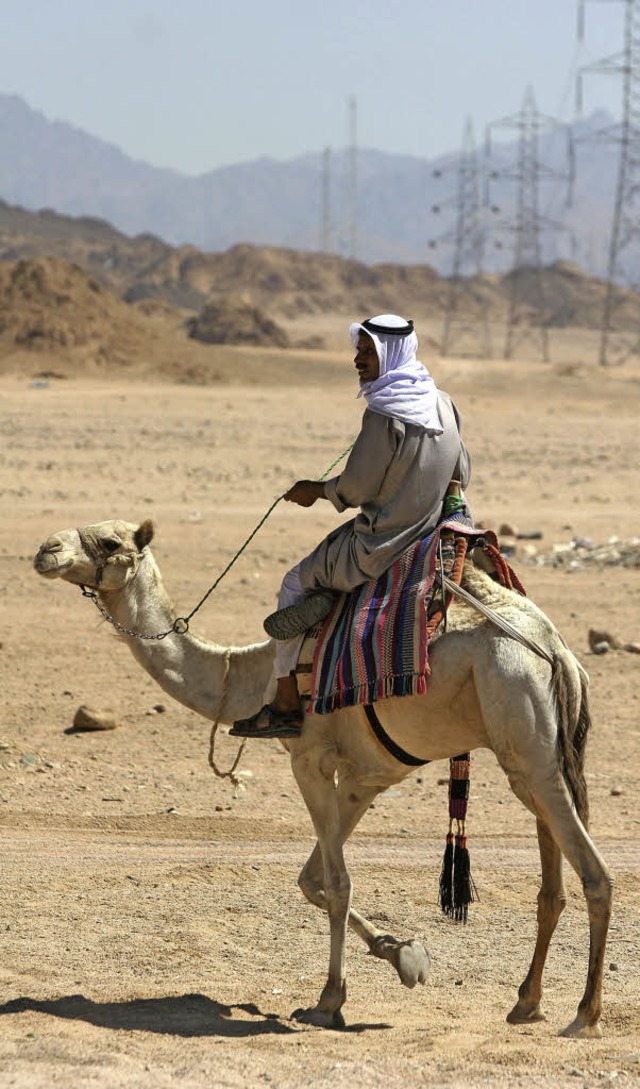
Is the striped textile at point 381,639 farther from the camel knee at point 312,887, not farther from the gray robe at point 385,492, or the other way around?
the camel knee at point 312,887

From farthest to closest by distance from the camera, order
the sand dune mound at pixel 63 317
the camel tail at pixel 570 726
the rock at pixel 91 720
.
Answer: the sand dune mound at pixel 63 317, the rock at pixel 91 720, the camel tail at pixel 570 726

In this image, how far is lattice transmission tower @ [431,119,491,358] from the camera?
61000 millimetres

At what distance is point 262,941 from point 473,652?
2.02 meters

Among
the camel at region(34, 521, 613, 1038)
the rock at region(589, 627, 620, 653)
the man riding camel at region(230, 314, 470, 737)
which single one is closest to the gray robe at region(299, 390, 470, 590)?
the man riding camel at region(230, 314, 470, 737)

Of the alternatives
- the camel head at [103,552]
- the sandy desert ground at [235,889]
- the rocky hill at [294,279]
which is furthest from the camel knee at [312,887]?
the rocky hill at [294,279]

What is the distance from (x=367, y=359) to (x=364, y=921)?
227 cm

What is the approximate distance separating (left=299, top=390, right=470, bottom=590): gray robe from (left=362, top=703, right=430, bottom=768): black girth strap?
503mm

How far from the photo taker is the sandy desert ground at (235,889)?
5.91 meters

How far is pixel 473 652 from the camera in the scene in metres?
6.23

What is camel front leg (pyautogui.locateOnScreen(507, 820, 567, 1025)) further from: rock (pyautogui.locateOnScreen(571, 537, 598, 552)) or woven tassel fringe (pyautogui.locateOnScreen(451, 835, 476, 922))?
rock (pyautogui.locateOnScreen(571, 537, 598, 552))

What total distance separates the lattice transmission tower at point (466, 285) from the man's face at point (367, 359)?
47.3 metres

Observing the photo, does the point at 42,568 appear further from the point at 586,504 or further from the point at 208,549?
the point at 586,504

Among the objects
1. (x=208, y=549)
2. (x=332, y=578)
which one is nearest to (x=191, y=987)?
(x=332, y=578)

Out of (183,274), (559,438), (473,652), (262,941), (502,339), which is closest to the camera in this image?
(473,652)
